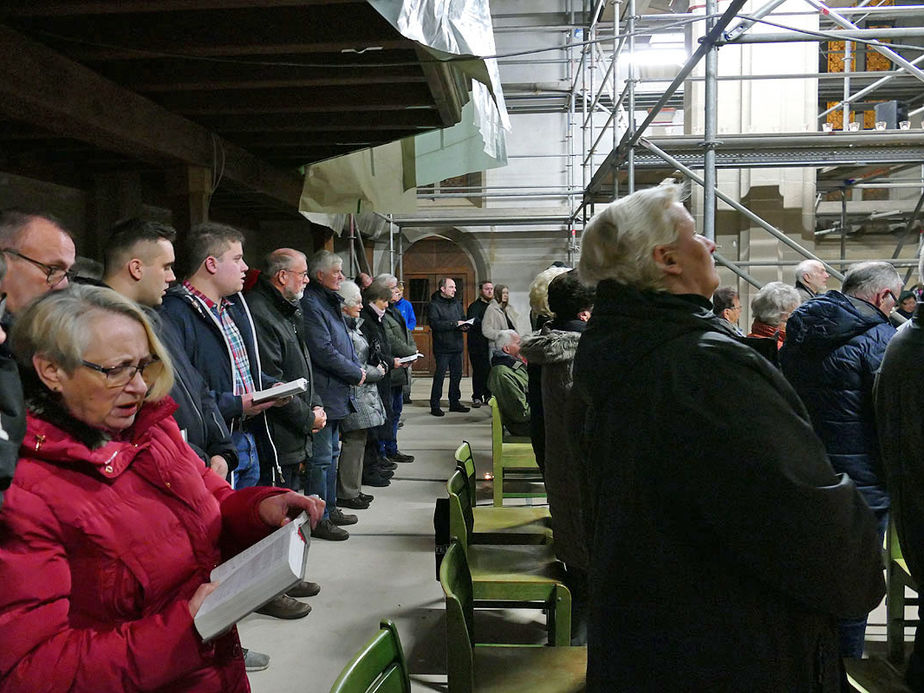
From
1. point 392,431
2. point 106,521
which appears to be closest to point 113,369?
point 106,521

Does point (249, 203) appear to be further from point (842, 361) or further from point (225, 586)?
point (225, 586)

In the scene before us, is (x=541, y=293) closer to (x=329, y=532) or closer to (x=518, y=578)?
(x=518, y=578)

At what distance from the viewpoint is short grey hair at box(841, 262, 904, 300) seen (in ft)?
10.1

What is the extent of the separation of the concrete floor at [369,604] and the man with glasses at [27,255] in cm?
163

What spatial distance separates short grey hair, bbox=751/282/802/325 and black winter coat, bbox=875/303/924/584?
92.5 inches

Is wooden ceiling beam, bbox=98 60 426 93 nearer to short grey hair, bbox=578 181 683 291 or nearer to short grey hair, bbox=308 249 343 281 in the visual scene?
short grey hair, bbox=308 249 343 281

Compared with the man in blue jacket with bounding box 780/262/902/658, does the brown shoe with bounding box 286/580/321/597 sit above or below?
below

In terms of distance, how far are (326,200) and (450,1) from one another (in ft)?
12.6

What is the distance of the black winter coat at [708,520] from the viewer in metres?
1.10

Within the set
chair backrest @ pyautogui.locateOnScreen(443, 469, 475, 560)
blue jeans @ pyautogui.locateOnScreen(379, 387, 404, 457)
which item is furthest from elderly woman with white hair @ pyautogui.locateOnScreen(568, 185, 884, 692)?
blue jeans @ pyautogui.locateOnScreen(379, 387, 404, 457)

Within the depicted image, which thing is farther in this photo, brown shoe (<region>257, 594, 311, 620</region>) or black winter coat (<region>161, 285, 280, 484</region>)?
brown shoe (<region>257, 594, 311, 620</region>)

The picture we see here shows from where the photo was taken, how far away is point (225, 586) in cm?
111

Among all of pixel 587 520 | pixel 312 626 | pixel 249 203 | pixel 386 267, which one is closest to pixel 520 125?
pixel 386 267

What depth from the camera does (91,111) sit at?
3.31 m
